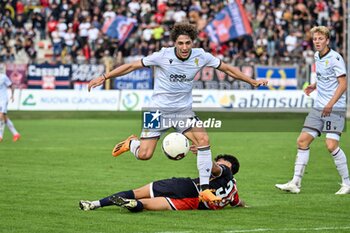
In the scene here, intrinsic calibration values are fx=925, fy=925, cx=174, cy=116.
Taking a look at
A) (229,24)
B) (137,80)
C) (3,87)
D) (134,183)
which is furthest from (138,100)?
(134,183)

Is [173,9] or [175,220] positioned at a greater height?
[173,9]

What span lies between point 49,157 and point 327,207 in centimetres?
955

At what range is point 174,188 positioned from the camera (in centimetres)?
1214

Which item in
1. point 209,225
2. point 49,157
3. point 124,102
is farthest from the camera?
point 124,102

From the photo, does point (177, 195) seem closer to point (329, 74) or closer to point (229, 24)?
point (329, 74)

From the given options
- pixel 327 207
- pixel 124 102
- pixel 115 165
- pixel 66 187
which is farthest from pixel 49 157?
pixel 124 102

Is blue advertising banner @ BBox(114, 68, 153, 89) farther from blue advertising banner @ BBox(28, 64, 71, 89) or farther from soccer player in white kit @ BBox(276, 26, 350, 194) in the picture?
soccer player in white kit @ BBox(276, 26, 350, 194)

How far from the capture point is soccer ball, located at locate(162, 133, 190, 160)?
41.0 feet

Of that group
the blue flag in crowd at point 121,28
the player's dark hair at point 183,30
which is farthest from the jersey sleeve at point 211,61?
the blue flag in crowd at point 121,28

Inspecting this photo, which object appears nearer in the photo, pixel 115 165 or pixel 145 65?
pixel 145 65

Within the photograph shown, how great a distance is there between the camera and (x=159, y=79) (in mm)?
13461

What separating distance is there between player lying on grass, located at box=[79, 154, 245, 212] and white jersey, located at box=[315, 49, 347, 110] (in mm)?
2923

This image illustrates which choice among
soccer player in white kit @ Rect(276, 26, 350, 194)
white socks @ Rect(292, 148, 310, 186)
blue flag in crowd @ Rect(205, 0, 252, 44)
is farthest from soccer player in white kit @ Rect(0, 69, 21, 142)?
blue flag in crowd @ Rect(205, 0, 252, 44)

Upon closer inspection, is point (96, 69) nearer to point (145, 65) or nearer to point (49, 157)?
point (49, 157)
